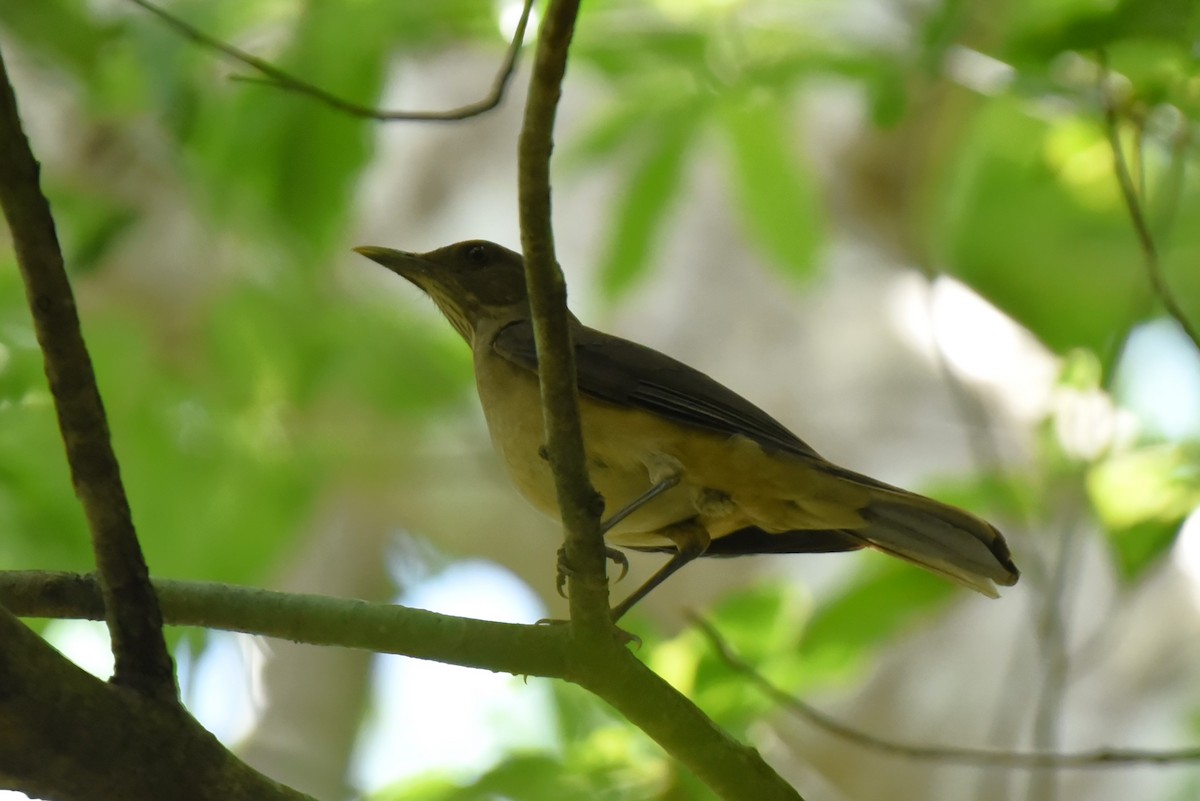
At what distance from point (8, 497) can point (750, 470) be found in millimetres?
2287

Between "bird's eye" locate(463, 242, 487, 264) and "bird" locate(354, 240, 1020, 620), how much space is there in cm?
70

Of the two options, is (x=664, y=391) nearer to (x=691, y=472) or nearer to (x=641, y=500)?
(x=691, y=472)

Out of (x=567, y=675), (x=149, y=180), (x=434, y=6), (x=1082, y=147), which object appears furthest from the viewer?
(x=149, y=180)

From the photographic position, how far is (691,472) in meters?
3.72

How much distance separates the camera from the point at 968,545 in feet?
11.4

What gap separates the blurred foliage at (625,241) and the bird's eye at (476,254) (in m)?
0.57

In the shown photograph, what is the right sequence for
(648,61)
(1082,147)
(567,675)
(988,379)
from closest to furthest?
(567,675) → (648,61) → (1082,147) → (988,379)

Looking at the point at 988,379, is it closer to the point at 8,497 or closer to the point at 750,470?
the point at 750,470

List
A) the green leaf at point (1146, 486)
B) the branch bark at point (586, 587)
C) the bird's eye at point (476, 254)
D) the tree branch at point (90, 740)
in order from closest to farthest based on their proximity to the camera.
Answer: the tree branch at point (90, 740), the branch bark at point (586, 587), the green leaf at point (1146, 486), the bird's eye at point (476, 254)

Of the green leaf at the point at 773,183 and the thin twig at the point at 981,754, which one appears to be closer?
the thin twig at the point at 981,754

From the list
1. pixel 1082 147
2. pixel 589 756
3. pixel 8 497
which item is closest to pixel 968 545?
pixel 589 756

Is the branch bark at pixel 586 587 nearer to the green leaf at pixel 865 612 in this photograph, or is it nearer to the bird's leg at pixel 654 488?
the bird's leg at pixel 654 488

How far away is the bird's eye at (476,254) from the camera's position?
4545mm

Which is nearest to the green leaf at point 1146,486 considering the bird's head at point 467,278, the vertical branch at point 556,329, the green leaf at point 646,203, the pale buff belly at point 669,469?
the pale buff belly at point 669,469
